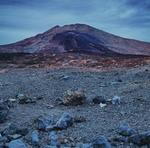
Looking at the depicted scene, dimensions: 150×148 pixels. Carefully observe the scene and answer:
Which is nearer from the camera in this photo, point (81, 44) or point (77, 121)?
point (77, 121)

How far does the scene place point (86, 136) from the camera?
406 centimetres

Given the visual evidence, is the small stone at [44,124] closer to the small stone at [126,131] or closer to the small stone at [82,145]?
the small stone at [82,145]

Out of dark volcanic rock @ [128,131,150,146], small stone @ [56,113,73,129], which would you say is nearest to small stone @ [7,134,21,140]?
small stone @ [56,113,73,129]

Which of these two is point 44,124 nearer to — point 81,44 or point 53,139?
point 53,139

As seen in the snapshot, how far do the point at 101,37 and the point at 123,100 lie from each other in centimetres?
5274

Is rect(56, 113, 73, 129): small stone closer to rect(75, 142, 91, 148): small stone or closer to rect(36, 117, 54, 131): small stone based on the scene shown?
rect(36, 117, 54, 131): small stone

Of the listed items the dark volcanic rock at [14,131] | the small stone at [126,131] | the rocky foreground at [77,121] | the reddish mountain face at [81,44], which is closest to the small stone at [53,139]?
the rocky foreground at [77,121]

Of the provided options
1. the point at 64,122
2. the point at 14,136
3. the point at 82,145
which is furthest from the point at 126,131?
the point at 14,136

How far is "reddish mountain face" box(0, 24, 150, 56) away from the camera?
45.3 m

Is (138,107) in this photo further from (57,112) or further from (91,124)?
(57,112)

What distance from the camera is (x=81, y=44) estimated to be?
48031 mm

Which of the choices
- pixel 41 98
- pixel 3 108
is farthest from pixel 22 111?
pixel 41 98

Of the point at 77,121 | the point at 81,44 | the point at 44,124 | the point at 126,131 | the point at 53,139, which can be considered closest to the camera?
the point at 53,139

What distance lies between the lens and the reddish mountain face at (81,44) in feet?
149
